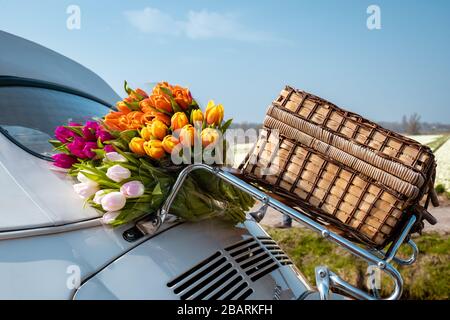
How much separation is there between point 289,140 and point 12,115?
1313 millimetres

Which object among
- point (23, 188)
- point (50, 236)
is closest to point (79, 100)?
point (23, 188)

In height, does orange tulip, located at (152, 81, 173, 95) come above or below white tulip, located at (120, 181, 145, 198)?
above

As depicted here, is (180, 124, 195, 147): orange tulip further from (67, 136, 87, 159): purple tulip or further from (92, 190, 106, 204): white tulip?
Result: (67, 136, 87, 159): purple tulip

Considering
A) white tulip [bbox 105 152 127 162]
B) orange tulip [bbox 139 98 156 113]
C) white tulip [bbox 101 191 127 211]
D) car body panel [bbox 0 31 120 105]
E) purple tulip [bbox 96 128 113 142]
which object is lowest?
white tulip [bbox 101 191 127 211]

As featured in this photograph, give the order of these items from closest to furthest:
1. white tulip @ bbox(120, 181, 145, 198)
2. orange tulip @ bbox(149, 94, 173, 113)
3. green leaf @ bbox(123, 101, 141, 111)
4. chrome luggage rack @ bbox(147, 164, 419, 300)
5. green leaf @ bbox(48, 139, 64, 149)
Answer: chrome luggage rack @ bbox(147, 164, 419, 300) → white tulip @ bbox(120, 181, 145, 198) → orange tulip @ bbox(149, 94, 173, 113) → green leaf @ bbox(123, 101, 141, 111) → green leaf @ bbox(48, 139, 64, 149)

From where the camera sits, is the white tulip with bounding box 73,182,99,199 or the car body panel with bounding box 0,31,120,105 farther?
the car body panel with bounding box 0,31,120,105

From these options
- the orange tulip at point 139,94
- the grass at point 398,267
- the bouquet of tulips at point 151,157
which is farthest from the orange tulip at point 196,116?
the grass at point 398,267

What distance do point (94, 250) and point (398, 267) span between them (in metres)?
4.09

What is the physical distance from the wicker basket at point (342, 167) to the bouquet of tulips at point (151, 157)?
0.23m

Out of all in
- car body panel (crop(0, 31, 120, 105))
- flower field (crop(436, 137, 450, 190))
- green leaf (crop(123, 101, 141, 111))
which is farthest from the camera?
flower field (crop(436, 137, 450, 190))

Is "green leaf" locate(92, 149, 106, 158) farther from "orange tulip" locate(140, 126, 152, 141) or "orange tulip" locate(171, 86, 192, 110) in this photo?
"orange tulip" locate(171, 86, 192, 110)

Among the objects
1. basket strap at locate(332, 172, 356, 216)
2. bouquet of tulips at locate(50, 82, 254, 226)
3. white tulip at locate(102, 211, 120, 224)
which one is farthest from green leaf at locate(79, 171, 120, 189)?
basket strap at locate(332, 172, 356, 216)

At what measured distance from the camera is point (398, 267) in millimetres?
4746

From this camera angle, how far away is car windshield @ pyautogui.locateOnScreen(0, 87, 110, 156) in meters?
1.95
